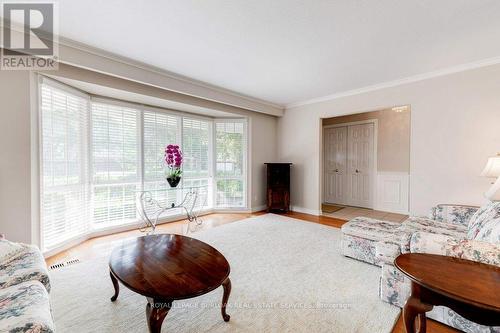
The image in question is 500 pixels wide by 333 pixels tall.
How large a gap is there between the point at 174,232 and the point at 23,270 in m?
2.39

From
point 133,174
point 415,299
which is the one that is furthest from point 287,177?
point 415,299

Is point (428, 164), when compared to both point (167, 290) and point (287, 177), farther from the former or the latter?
point (167, 290)

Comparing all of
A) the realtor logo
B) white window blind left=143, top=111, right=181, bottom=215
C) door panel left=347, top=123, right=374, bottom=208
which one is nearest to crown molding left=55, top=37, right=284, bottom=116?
the realtor logo

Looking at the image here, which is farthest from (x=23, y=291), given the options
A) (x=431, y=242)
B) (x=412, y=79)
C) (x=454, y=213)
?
(x=412, y=79)

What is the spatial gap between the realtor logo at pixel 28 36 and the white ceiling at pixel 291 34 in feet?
0.49

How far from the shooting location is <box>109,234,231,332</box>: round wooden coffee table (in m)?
1.25

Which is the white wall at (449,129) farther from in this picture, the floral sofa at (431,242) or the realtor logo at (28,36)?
the realtor logo at (28,36)

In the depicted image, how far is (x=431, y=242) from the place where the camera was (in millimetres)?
1604

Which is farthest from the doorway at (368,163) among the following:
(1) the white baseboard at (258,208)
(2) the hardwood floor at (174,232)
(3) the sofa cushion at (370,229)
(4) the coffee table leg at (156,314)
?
(4) the coffee table leg at (156,314)

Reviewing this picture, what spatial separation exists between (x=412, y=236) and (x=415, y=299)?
0.66 meters

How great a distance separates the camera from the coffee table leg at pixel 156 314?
1225 mm

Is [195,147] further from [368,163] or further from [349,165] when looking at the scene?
[368,163]

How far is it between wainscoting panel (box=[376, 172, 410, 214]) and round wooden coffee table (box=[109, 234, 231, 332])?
5042 mm

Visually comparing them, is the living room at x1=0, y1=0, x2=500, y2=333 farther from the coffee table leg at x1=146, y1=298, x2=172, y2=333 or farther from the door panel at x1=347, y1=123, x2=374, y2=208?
the door panel at x1=347, y1=123, x2=374, y2=208
